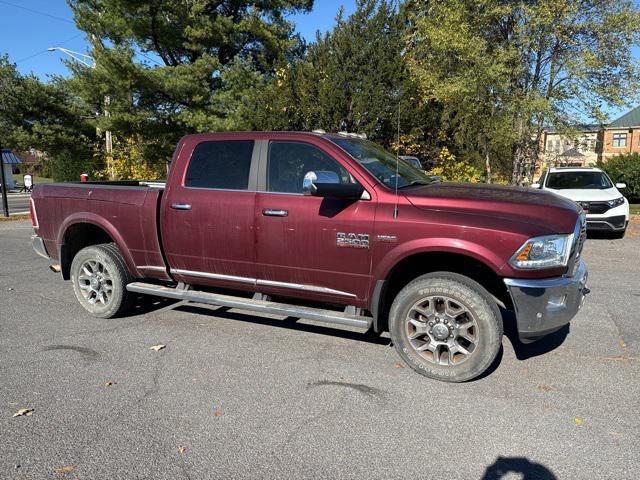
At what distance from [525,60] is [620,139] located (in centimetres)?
5447

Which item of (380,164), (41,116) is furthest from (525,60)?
(41,116)

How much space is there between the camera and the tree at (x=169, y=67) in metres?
17.3

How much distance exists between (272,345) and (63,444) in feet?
6.51

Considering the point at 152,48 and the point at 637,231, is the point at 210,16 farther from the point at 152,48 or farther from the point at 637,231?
the point at 637,231

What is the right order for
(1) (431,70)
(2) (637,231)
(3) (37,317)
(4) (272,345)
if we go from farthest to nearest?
(1) (431,70)
(2) (637,231)
(3) (37,317)
(4) (272,345)

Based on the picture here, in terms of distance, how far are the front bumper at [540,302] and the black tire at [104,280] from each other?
12.7ft

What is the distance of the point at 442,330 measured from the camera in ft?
12.5

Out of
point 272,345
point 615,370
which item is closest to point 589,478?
point 615,370

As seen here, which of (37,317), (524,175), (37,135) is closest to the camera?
(37,317)

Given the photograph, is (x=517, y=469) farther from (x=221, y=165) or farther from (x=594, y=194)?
(x=594, y=194)

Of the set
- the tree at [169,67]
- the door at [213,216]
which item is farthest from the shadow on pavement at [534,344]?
the tree at [169,67]

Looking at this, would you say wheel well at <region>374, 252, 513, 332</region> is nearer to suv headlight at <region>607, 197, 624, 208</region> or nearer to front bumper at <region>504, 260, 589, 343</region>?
front bumper at <region>504, 260, 589, 343</region>

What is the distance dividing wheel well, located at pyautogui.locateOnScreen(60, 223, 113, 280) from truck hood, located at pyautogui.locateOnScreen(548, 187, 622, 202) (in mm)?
9374

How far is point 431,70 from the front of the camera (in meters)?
15.0
